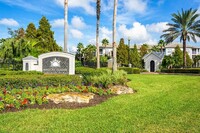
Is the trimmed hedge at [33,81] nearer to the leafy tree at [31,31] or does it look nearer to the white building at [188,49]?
the leafy tree at [31,31]

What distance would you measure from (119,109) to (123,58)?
38.8 m

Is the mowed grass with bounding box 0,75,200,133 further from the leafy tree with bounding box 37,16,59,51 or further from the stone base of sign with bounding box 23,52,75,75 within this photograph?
the leafy tree with bounding box 37,16,59,51

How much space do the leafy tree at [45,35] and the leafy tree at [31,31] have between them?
2.63ft

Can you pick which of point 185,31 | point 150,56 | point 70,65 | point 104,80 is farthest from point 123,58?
point 104,80

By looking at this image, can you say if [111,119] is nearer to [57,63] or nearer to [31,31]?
[57,63]

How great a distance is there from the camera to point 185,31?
1257 inches

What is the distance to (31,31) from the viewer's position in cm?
3928

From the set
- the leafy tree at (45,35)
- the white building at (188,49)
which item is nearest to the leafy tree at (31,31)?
the leafy tree at (45,35)

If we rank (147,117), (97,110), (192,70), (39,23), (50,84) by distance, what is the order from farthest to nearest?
(39,23) → (192,70) → (50,84) → (97,110) → (147,117)

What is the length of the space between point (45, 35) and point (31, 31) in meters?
2.88

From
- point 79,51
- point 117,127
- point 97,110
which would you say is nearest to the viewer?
point 117,127

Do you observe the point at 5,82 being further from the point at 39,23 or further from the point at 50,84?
the point at 39,23

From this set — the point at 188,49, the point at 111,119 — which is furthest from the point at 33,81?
the point at 188,49

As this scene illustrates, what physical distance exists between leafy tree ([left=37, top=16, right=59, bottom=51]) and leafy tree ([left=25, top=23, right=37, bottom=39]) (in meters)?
0.80
